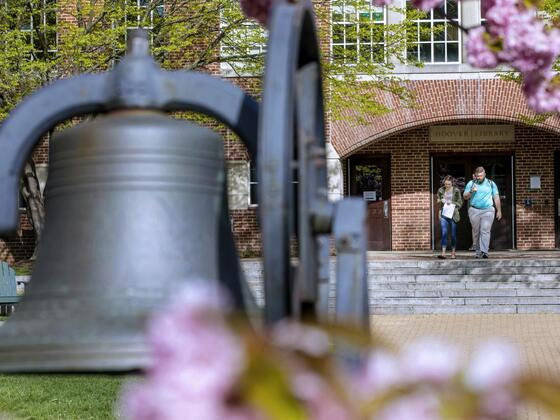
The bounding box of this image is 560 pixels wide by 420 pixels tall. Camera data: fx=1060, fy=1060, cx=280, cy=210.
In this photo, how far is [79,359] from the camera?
A: 2.07 meters

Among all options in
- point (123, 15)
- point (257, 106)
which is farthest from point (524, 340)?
point (257, 106)

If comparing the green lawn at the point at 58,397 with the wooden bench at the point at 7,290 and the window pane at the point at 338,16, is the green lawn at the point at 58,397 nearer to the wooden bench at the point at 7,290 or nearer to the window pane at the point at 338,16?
the wooden bench at the point at 7,290

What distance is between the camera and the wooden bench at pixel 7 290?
15242 millimetres

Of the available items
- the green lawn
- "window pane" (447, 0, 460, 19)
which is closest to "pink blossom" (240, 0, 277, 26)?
the green lawn

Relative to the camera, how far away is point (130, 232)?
227 cm

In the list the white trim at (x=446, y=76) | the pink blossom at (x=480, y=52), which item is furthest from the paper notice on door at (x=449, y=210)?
the pink blossom at (x=480, y=52)

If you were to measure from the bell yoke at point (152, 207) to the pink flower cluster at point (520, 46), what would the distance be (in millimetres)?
545

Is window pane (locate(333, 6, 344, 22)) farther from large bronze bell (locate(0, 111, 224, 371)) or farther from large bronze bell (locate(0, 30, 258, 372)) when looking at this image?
large bronze bell (locate(0, 111, 224, 371))

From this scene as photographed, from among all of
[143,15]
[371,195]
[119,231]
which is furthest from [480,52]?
[371,195]

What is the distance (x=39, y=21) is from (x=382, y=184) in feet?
33.4

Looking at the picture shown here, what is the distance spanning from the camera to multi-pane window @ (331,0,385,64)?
64.0 ft

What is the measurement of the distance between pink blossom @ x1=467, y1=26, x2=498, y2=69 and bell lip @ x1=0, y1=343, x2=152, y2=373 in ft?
4.15

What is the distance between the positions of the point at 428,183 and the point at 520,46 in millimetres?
24262

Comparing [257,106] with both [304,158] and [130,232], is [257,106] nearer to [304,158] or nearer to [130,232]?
[304,158]
